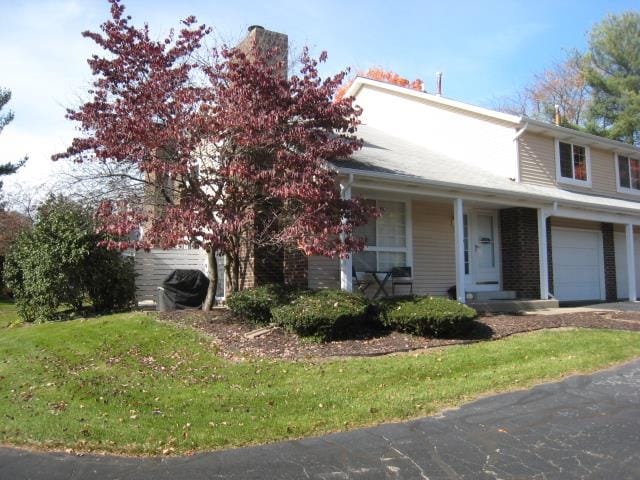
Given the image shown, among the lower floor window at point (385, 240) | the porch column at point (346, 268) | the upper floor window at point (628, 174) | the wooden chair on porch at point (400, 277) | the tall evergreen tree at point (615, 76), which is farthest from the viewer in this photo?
the tall evergreen tree at point (615, 76)

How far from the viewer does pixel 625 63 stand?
1350 inches

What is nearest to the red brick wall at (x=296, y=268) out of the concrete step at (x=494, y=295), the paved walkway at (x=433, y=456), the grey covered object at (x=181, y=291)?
the grey covered object at (x=181, y=291)

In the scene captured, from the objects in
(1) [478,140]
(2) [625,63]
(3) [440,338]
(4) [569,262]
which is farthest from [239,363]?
(2) [625,63]

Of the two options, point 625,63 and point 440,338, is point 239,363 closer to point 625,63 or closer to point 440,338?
point 440,338

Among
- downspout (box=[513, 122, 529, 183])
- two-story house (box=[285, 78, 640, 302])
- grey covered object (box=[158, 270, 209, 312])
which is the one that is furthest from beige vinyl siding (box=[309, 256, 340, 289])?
downspout (box=[513, 122, 529, 183])

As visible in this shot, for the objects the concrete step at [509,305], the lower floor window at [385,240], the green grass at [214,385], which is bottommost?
the green grass at [214,385]

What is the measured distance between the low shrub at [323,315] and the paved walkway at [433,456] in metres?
3.20

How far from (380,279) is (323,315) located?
15.3ft

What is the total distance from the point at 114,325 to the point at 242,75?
4990mm

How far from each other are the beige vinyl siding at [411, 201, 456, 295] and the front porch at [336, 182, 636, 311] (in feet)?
0.08

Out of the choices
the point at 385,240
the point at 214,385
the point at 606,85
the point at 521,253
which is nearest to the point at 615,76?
the point at 606,85

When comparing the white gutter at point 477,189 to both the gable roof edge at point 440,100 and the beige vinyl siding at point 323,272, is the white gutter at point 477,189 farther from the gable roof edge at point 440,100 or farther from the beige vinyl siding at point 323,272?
the gable roof edge at point 440,100

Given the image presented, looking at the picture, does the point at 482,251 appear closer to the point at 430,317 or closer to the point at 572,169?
the point at 572,169

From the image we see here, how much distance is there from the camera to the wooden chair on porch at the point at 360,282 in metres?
12.5
